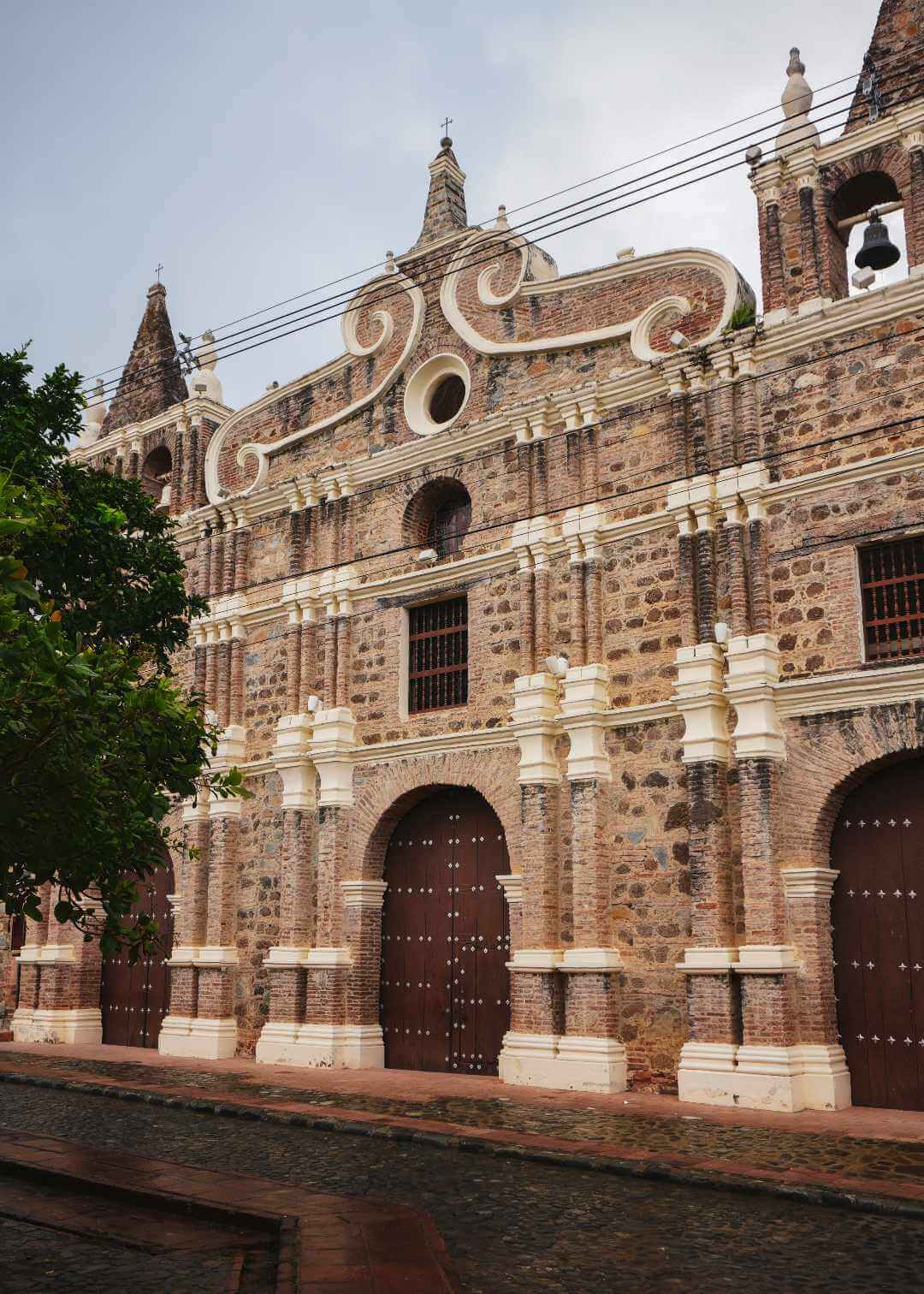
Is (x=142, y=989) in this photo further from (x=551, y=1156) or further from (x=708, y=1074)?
(x=551, y=1156)

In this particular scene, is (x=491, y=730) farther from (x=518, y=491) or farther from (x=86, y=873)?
(x=86, y=873)

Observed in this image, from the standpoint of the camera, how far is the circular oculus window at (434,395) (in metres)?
17.7

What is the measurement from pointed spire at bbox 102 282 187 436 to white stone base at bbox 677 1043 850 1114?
16.4 meters

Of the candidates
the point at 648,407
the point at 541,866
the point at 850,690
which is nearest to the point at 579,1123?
the point at 541,866

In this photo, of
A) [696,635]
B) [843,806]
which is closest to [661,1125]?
[843,806]

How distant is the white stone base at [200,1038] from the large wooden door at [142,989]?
96 cm

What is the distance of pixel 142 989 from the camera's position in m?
19.6

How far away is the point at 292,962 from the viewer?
55.0 feet

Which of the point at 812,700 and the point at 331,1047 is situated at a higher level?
the point at 812,700

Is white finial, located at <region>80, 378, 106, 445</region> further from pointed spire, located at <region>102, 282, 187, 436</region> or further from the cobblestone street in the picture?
the cobblestone street

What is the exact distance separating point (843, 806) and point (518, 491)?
593cm

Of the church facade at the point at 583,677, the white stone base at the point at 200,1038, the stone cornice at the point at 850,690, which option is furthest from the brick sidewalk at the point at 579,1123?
the stone cornice at the point at 850,690

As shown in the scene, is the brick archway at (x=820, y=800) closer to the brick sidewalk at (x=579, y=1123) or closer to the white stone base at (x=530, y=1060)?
the brick sidewalk at (x=579, y=1123)

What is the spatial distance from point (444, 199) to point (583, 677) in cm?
865
